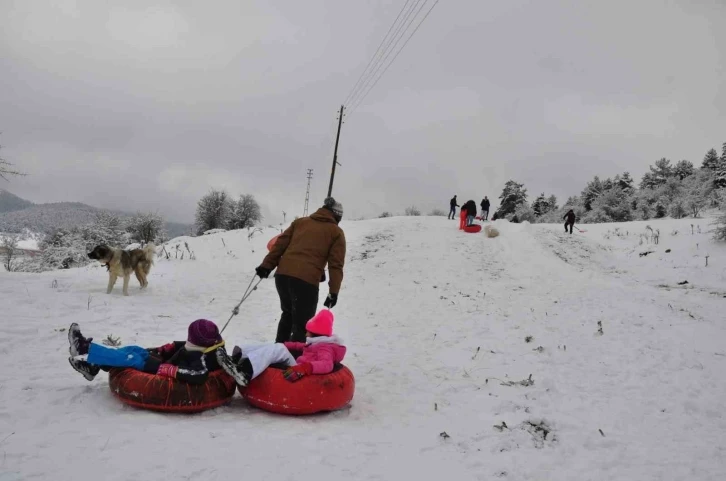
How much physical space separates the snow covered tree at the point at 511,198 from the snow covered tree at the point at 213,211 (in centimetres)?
4294

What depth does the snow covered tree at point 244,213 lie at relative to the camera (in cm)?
5312

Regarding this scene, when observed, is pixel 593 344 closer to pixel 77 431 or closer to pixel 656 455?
pixel 656 455

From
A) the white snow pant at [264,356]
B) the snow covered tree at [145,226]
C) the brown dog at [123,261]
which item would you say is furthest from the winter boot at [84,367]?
the snow covered tree at [145,226]

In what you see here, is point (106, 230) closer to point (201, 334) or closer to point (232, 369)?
point (201, 334)

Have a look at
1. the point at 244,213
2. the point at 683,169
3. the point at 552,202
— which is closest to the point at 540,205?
the point at 552,202

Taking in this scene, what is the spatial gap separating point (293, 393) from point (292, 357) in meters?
0.55

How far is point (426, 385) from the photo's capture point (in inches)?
252

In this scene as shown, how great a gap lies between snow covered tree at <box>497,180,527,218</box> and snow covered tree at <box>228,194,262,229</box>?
38.9m

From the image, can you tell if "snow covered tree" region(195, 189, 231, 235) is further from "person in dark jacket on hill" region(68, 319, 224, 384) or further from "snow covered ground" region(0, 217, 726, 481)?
"person in dark jacket on hill" region(68, 319, 224, 384)

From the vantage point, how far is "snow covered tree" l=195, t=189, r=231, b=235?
53250mm

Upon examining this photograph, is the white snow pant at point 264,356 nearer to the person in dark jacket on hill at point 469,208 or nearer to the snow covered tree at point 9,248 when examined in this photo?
the person in dark jacket on hill at point 469,208

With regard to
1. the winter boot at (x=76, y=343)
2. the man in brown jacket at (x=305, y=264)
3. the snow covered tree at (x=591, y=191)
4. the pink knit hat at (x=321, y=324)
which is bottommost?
the winter boot at (x=76, y=343)

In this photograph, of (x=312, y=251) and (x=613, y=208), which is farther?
(x=613, y=208)

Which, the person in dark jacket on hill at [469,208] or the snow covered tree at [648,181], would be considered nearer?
the person in dark jacket on hill at [469,208]
